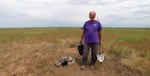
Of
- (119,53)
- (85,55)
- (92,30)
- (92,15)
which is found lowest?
(119,53)

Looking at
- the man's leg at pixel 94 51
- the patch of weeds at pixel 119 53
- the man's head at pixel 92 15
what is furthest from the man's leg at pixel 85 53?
the patch of weeds at pixel 119 53

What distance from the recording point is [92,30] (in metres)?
10.4

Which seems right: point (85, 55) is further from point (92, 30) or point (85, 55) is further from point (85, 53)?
point (92, 30)

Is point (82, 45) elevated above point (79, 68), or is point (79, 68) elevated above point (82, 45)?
point (82, 45)

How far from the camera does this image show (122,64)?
11.6 metres

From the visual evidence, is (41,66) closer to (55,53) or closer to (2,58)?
(55,53)

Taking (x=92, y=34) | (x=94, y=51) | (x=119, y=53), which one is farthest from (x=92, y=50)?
Answer: (x=119, y=53)

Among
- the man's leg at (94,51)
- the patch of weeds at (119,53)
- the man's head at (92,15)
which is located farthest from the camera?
the patch of weeds at (119,53)

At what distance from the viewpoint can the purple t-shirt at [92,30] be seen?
10.4m

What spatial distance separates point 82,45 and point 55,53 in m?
1.78

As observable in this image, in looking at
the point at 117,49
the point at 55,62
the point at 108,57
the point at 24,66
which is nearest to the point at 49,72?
the point at 55,62

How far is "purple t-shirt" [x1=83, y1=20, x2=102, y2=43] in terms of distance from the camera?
34.0ft

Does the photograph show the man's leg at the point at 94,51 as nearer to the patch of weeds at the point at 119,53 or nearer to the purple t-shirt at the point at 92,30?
the purple t-shirt at the point at 92,30

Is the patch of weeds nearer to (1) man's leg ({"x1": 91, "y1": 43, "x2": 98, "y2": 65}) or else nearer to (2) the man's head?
(1) man's leg ({"x1": 91, "y1": 43, "x2": 98, "y2": 65})
